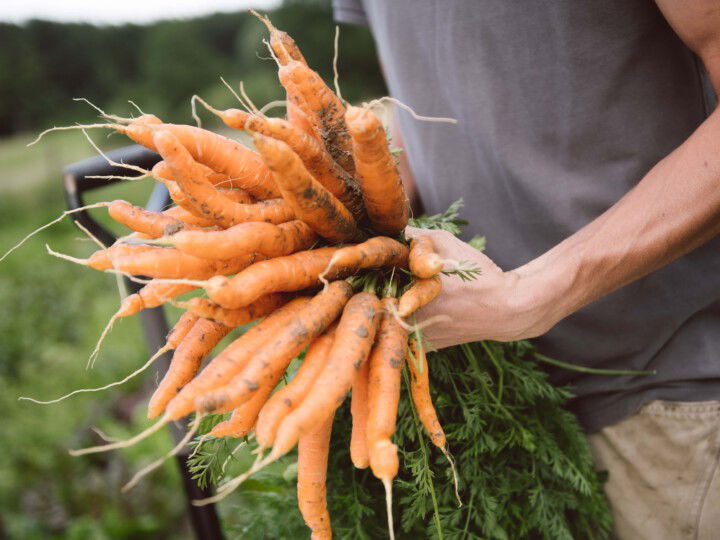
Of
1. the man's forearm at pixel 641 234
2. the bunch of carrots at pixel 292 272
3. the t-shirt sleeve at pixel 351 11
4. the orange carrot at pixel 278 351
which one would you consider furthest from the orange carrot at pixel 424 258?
the t-shirt sleeve at pixel 351 11

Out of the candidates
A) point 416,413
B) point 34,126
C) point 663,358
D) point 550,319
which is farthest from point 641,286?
point 34,126

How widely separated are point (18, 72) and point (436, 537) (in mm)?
14800

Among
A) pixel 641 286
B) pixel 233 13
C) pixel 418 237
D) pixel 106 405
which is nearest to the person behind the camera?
pixel 418 237

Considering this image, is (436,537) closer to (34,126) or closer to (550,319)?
(550,319)

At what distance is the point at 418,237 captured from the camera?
3.34 ft

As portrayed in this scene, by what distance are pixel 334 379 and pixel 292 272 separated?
21cm

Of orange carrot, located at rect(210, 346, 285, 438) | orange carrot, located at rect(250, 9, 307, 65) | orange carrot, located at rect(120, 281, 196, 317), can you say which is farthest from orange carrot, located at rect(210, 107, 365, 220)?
orange carrot, located at rect(210, 346, 285, 438)

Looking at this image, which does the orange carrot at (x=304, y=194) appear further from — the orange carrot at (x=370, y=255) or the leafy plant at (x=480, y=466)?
the leafy plant at (x=480, y=466)

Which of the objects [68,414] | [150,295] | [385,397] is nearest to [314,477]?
[385,397]

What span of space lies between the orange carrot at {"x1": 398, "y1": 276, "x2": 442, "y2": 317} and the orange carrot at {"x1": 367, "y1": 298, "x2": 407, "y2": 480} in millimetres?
25

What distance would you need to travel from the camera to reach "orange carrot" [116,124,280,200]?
1.04 m

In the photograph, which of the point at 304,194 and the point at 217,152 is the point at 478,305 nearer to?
the point at 304,194

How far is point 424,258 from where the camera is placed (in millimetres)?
906

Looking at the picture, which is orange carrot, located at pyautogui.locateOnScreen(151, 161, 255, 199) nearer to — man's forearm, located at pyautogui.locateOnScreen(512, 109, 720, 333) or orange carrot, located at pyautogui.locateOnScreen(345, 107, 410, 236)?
orange carrot, located at pyautogui.locateOnScreen(345, 107, 410, 236)
